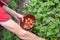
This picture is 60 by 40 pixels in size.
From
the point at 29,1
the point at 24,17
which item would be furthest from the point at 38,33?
the point at 29,1

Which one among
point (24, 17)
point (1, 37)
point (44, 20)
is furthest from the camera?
point (1, 37)

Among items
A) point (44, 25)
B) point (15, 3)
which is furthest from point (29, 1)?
point (44, 25)

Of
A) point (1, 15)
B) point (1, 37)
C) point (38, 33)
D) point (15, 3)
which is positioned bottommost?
point (1, 37)

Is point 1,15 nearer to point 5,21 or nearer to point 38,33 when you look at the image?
point 5,21

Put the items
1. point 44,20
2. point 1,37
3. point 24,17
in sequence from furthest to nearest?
point 1,37 → point 44,20 → point 24,17

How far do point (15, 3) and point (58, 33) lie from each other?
875 millimetres

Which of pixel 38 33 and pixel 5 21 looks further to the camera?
pixel 38 33

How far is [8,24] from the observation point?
10.7ft

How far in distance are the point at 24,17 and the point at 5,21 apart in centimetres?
53

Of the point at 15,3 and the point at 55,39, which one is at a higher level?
the point at 15,3

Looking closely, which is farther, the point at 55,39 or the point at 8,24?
the point at 55,39

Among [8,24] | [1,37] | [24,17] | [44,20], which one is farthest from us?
[1,37]

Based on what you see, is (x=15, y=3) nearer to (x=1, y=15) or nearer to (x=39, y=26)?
(x=39, y=26)

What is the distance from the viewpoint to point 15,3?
4.29 m
